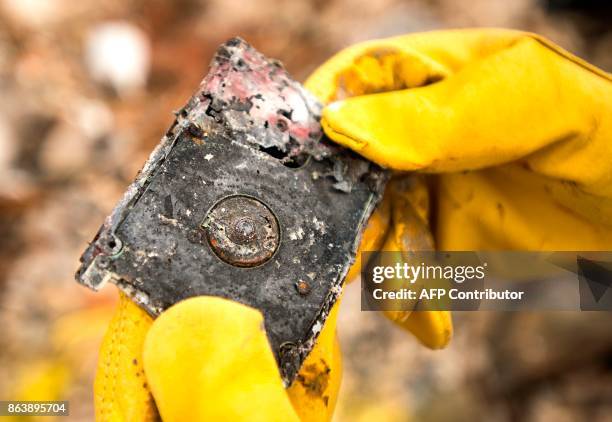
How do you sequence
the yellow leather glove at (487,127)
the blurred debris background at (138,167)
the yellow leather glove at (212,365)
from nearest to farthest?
the yellow leather glove at (212,365) < the yellow leather glove at (487,127) < the blurred debris background at (138,167)

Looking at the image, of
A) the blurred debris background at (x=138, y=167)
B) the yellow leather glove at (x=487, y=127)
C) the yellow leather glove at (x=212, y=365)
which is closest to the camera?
the yellow leather glove at (x=212, y=365)

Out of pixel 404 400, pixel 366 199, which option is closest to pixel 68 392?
pixel 404 400

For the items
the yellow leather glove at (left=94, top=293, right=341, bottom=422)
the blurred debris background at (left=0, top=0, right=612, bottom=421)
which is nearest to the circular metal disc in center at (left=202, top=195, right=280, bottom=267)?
the yellow leather glove at (left=94, top=293, right=341, bottom=422)

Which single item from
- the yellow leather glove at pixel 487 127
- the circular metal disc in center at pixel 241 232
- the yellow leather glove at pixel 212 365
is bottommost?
the yellow leather glove at pixel 212 365

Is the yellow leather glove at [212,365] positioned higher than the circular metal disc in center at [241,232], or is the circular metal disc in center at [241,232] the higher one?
the circular metal disc in center at [241,232]

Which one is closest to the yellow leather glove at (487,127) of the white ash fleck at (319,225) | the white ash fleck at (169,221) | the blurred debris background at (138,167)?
the white ash fleck at (319,225)

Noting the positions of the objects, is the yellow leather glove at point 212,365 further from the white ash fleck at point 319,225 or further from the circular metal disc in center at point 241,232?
the white ash fleck at point 319,225

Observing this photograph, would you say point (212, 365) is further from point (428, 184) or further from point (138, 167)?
point (138, 167)

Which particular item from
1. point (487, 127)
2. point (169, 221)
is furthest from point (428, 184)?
point (169, 221)
